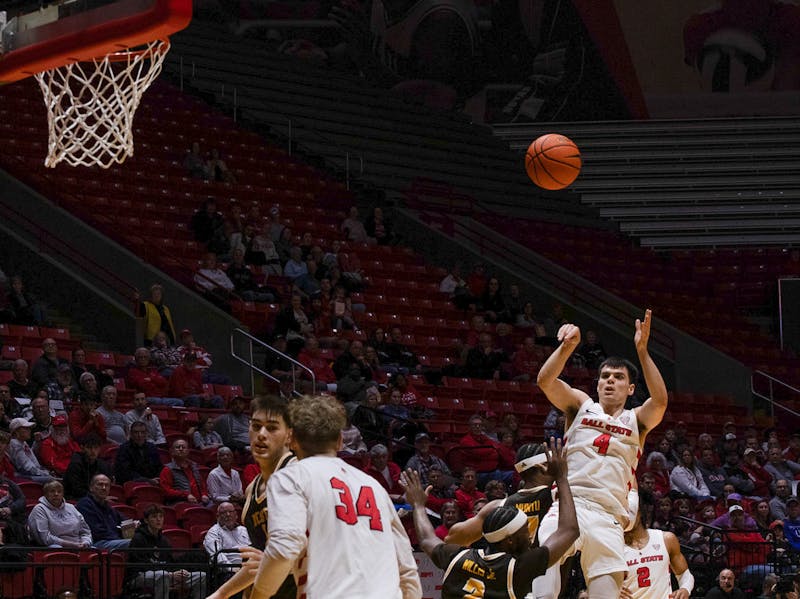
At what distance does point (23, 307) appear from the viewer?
52.9ft

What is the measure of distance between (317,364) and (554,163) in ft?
13.3

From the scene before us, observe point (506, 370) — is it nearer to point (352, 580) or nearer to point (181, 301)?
point (181, 301)

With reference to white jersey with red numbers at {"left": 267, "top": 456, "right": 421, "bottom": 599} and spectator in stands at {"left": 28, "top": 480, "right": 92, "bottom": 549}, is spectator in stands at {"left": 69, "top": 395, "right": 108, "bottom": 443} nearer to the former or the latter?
spectator in stands at {"left": 28, "top": 480, "right": 92, "bottom": 549}

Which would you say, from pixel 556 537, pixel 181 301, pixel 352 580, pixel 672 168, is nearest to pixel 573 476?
pixel 556 537

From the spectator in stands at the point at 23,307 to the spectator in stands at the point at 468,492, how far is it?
5.16 meters

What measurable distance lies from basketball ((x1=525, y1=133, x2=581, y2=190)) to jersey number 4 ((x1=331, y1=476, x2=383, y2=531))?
10.2 m

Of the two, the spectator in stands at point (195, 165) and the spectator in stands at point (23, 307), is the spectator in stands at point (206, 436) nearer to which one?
the spectator in stands at point (23, 307)

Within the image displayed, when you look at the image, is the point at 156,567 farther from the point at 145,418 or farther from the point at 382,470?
the point at 382,470

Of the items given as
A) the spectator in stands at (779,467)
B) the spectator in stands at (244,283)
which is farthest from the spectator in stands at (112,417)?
the spectator in stands at (779,467)

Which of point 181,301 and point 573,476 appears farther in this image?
point 181,301

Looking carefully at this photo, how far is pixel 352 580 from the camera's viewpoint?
5.17 meters

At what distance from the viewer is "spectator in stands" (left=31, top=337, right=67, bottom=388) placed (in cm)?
1420

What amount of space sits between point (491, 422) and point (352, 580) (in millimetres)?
11969

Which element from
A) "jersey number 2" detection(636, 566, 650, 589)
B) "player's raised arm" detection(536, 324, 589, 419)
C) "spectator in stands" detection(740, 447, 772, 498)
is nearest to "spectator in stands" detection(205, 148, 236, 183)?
"spectator in stands" detection(740, 447, 772, 498)
